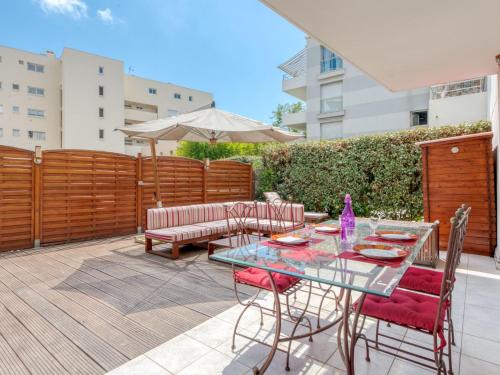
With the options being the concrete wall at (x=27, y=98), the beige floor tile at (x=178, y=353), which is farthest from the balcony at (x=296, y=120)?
the concrete wall at (x=27, y=98)

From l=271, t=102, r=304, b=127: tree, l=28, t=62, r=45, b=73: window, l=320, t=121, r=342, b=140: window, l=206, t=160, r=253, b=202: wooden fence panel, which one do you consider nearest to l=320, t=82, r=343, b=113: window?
l=320, t=121, r=342, b=140: window

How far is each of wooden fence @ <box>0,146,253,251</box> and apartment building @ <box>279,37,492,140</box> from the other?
7.90 metres

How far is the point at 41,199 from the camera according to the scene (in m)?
5.38

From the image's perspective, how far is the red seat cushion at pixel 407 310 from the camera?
1644mm

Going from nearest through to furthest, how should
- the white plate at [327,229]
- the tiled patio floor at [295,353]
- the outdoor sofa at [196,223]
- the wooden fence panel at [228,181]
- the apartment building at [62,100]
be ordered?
1. the tiled patio floor at [295,353]
2. the white plate at [327,229]
3. the outdoor sofa at [196,223]
4. the wooden fence panel at [228,181]
5. the apartment building at [62,100]

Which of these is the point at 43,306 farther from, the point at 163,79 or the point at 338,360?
the point at 163,79

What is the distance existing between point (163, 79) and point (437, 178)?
26278mm

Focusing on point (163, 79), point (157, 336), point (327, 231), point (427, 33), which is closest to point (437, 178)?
point (427, 33)

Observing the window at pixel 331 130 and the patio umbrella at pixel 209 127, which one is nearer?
the patio umbrella at pixel 209 127

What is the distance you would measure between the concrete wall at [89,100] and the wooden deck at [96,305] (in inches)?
747

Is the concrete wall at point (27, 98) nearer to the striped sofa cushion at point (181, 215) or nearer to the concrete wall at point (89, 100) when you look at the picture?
the concrete wall at point (89, 100)

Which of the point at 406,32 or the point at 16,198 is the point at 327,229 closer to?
the point at 406,32

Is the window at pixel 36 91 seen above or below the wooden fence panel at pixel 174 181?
above

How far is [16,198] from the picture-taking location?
512cm
